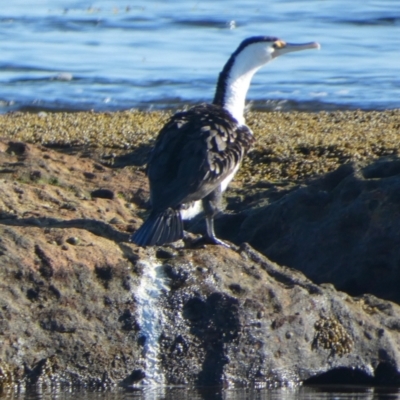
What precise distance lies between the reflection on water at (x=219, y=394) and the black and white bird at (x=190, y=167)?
2.29 feet

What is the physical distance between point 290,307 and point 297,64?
35.4ft

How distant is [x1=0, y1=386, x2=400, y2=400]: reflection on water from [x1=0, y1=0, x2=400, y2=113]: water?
305 inches

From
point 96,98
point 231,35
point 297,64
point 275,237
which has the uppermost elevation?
point 231,35

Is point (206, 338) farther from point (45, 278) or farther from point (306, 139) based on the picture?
point (306, 139)

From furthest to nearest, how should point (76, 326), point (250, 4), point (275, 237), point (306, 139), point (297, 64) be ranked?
point (250, 4)
point (297, 64)
point (306, 139)
point (275, 237)
point (76, 326)

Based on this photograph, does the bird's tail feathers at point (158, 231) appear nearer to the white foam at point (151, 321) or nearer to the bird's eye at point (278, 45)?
the white foam at point (151, 321)

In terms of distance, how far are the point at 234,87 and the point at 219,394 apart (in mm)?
2350

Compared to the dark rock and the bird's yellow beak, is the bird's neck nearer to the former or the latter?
the bird's yellow beak

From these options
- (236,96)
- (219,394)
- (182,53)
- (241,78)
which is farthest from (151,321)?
(182,53)

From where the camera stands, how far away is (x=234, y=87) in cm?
604

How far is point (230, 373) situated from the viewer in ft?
14.3

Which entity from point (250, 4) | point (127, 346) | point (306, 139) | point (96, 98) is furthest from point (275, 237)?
point (250, 4)

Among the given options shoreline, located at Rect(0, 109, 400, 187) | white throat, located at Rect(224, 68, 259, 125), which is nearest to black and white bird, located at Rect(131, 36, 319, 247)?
white throat, located at Rect(224, 68, 259, 125)

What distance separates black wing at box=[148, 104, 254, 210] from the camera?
16.5 ft
